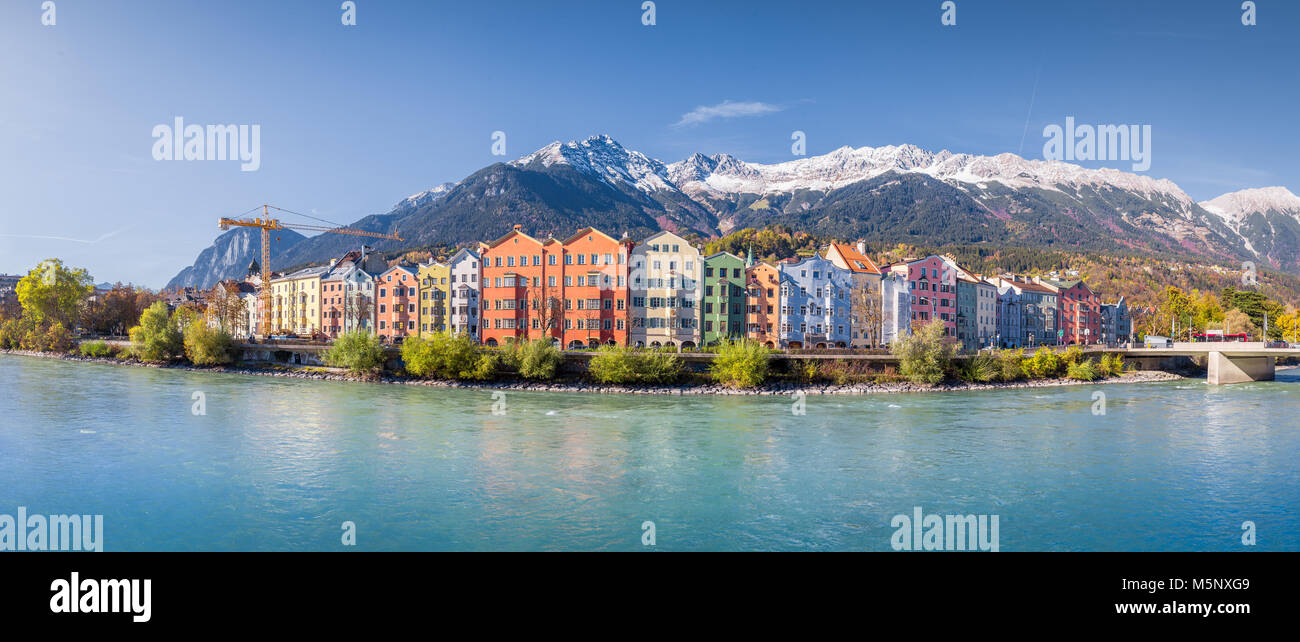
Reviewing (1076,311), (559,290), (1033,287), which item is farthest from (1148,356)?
(559,290)

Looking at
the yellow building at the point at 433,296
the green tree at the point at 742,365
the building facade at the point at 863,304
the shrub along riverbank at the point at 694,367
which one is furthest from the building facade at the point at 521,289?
the building facade at the point at 863,304

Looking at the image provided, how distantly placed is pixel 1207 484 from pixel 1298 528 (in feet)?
14.8

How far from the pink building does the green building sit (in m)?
22.0

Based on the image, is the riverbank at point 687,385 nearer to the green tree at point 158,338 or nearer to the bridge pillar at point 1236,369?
the bridge pillar at point 1236,369

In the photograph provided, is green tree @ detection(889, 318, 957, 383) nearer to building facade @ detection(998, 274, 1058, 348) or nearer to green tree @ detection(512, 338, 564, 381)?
green tree @ detection(512, 338, 564, 381)

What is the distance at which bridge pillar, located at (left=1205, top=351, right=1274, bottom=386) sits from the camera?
6525 cm

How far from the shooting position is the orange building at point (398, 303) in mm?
90125

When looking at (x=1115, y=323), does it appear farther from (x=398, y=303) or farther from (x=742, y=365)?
(x=398, y=303)

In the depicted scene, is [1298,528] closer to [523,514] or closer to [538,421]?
Result: [523,514]

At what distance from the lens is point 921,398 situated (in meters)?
50.2

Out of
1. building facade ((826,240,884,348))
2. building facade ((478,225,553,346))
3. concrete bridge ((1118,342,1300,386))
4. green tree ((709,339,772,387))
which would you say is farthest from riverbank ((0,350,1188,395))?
building facade ((826,240,884,348))

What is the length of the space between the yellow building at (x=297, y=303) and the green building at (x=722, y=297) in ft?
207
